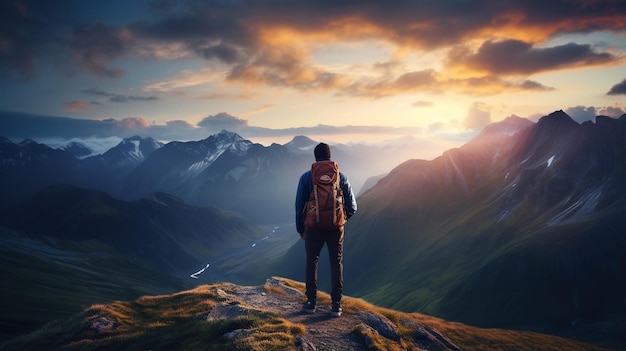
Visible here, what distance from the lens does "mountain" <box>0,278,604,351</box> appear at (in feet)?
48.1

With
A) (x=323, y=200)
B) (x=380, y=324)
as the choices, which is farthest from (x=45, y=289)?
(x=323, y=200)

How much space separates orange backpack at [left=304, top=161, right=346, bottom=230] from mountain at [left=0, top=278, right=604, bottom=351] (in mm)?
4216

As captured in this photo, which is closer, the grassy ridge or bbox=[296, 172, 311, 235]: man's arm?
bbox=[296, 172, 311, 235]: man's arm

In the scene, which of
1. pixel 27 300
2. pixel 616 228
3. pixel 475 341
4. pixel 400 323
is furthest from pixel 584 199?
pixel 27 300

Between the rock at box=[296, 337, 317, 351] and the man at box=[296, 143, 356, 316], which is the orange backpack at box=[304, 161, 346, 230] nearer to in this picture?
the man at box=[296, 143, 356, 316]

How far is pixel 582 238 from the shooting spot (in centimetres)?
16700

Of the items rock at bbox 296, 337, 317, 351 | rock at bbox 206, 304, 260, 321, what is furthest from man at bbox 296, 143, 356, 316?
rock at bbox 296, 337, 317, 351

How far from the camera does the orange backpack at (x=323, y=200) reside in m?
17.0

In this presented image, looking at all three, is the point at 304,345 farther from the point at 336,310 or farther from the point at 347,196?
the point at 347,196

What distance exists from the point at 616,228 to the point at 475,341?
585 feet

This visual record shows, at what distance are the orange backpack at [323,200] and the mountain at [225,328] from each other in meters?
4.22

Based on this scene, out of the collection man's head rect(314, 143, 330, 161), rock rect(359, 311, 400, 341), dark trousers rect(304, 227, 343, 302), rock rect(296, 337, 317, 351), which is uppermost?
man's head rect(314, 143, 330, 161)

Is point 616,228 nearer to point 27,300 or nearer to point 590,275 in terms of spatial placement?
point 590,275

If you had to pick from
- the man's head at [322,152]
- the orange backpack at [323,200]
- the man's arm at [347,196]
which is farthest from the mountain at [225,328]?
the man's head at [322,152]
